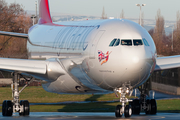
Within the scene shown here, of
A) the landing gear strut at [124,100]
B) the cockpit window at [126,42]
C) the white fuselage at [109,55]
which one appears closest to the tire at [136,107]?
the white fuselage at [109,55]

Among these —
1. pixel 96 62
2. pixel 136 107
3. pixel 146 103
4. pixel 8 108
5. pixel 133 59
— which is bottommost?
pixel 136 107

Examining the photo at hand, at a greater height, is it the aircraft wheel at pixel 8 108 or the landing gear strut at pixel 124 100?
the landing gear strut at pixel 124 100

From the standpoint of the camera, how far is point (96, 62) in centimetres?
1875

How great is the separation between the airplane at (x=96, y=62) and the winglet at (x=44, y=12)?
712 centimetres

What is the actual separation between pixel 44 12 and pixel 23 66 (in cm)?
1454

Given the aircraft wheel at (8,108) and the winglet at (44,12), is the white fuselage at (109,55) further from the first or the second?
the winglet at (44,12)

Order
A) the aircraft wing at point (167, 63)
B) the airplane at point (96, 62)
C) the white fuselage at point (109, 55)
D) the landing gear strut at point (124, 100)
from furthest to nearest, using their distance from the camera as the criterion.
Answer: the aircraft wing at point (167, 63) < the landing gear strut at point (124, 100) < the airplane at point (96, 62) < the white fuselage at point (109, 55)

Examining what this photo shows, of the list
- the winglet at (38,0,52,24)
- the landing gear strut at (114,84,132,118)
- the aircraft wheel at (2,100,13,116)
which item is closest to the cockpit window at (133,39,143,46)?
the landing gear strut at (114,84,132,118)

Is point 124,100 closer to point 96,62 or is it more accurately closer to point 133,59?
point 96,62

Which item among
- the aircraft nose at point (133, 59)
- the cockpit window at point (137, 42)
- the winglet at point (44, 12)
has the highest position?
the winglet at point (44, 12)

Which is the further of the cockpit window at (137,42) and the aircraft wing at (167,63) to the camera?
the aircraft wing at (167,63)

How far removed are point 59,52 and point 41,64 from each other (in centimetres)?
120

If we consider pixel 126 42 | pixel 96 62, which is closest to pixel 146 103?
pixel 96 62

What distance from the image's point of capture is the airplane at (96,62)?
18.0 meters
